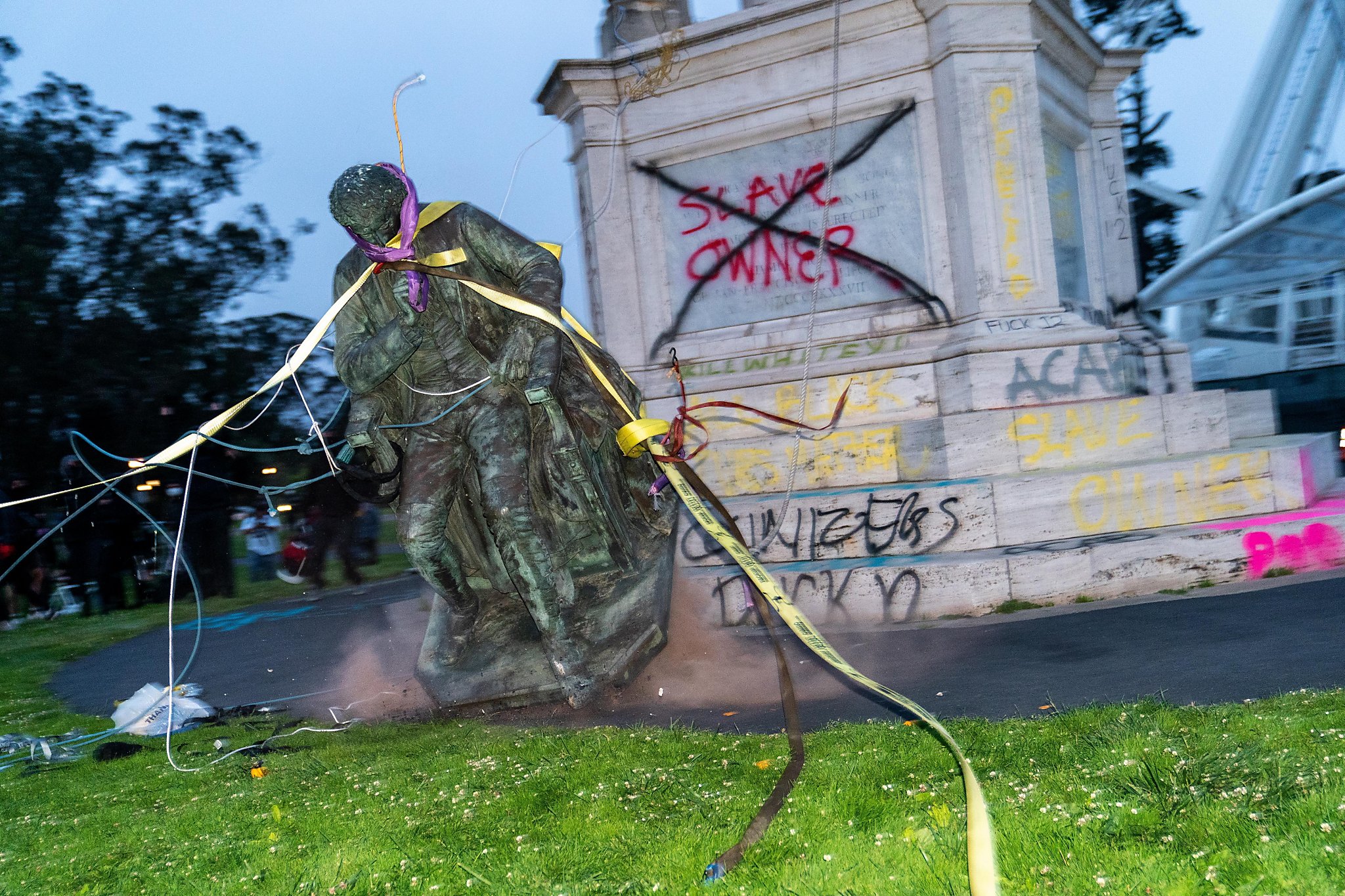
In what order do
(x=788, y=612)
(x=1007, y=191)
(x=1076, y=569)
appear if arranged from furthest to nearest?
(x=1007, y=191) → (x=1076, y=569) → (x=788, y=612)

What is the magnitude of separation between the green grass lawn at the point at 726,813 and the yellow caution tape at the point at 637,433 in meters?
1.36

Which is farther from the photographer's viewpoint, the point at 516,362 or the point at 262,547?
the point at 262,547

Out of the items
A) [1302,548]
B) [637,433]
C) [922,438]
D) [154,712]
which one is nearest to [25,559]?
[154,712]

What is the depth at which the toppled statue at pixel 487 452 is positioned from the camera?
16.0 ft

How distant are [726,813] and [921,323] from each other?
5.70 meters

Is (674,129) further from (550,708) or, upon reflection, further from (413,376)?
(550,708)

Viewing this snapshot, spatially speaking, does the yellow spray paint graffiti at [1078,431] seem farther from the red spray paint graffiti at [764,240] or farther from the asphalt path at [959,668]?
the red spray paint graffiti at [764,240]

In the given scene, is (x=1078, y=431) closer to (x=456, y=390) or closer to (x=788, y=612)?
(x=788, y=612)

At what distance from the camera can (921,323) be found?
8.16m

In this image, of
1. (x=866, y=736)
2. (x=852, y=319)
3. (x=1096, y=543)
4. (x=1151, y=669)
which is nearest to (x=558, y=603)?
(x=866, y=736)

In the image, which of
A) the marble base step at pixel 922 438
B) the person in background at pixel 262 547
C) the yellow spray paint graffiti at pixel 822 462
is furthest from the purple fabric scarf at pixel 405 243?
the person in background at pixel 262 547

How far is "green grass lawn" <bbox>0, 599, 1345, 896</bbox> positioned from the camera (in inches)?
100

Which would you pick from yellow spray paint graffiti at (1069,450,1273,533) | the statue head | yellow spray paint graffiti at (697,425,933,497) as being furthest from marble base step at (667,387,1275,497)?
the statue head

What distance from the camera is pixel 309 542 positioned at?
1417 cm
